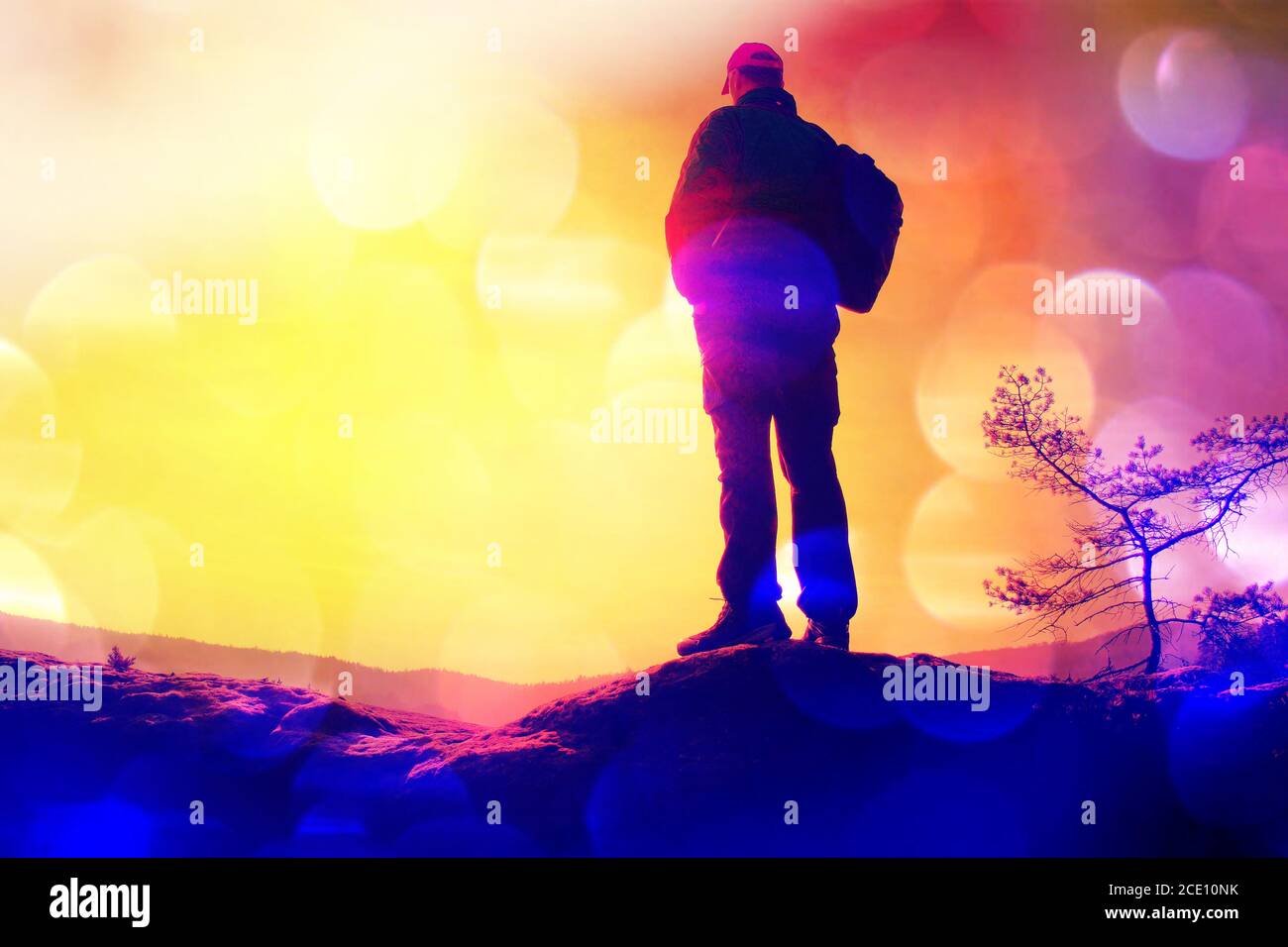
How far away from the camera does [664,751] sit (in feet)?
19.7

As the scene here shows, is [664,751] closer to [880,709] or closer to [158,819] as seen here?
[880,709]

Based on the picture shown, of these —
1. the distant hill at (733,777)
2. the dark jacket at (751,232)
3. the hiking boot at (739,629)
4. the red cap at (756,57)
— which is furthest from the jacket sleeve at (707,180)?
the distant hill at (733,777)

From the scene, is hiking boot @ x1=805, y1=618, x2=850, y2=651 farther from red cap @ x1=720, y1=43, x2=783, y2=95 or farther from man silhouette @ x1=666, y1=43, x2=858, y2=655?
red cap @ x1=720, y1=43, x2=783, y2=95

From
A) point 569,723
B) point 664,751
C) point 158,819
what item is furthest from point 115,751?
point 664,751

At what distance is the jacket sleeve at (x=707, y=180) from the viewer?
661cm

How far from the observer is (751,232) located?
6.66m

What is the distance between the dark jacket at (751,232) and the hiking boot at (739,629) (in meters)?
1.70

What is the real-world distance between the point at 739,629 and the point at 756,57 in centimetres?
381

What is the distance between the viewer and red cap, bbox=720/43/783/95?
275 inches

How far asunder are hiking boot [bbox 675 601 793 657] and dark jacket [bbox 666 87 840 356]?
1702mm

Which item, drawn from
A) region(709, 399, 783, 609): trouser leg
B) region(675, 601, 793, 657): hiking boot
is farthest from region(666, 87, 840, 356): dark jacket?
region(675, 601, 793, 657): hiking boot

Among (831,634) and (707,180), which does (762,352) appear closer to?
(707,180)

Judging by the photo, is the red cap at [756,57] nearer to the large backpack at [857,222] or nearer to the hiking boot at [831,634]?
the large backpack at [857,222]
